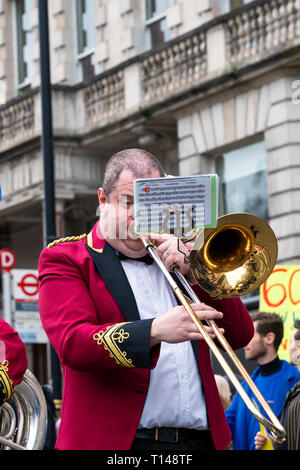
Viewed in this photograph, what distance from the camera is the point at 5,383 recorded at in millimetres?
5441

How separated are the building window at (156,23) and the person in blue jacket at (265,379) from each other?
41.9 feet

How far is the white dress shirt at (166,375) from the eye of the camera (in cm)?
469

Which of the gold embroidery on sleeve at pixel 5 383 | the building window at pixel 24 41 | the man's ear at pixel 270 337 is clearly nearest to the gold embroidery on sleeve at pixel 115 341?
the gold embroidery on sleeve at pixel 5 383

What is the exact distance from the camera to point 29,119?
23.5 m

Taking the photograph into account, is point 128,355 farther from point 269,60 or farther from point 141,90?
point 141,90

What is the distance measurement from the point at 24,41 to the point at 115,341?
72.3 ft

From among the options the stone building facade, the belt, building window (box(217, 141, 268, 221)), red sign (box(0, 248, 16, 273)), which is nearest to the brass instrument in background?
the belt

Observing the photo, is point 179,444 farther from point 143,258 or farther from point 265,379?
point 265,379

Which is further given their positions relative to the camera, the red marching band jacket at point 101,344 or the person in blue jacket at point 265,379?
the person in blue jacket at point 265,379

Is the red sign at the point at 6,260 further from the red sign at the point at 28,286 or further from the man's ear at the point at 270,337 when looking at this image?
the man's ear at the point at 270,337

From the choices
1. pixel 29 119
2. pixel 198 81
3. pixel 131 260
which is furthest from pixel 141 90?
pixel 131 260

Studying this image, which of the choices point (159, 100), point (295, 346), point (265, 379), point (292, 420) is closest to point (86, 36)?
point (159, 100)

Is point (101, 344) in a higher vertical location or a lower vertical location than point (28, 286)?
lower

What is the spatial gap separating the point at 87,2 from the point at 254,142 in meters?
6.30
